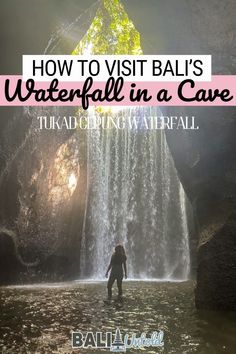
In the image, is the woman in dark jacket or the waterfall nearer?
the woman in dark jacket

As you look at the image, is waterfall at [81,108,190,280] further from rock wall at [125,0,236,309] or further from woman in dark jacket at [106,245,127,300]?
woman in dark jacket at [106,245,127,300]

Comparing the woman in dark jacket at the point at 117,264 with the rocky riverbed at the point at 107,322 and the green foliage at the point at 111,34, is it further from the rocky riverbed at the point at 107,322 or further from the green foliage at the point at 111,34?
the green foliage at the point at 111,34

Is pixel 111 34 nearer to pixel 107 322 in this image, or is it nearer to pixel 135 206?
pixel 135 206

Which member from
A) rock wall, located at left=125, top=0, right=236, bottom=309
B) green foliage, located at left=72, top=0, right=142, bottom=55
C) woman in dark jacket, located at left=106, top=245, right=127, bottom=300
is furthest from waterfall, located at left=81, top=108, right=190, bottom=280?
woman in dark jacket, located at left=106, top=245, right=127, bottom=300

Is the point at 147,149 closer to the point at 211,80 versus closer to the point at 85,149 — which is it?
the point at 85,149

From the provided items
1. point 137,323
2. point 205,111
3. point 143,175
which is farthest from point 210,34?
point 143,175

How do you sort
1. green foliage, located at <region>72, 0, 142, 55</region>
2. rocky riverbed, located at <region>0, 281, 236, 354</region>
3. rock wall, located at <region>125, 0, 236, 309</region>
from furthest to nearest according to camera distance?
green foliage, located at <region>72, 0, 142, 55</region>
rock wall, located at <region>125, 0, 236, 309</region>
rocky riverbed, located at <region>0, 281, 236, 354</region>

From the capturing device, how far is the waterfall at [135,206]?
19859 millimetres

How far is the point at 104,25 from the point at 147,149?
7286mm

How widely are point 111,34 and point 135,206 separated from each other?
30.9 ft

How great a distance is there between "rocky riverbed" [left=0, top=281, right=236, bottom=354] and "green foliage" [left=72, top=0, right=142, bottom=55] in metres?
12.9

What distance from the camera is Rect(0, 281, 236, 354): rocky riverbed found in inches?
198

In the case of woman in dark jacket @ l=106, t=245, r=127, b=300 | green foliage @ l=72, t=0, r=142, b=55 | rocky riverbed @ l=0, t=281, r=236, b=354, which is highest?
green foliage @ l=72, t=0, r=142, b=55

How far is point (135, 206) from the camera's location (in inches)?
864
